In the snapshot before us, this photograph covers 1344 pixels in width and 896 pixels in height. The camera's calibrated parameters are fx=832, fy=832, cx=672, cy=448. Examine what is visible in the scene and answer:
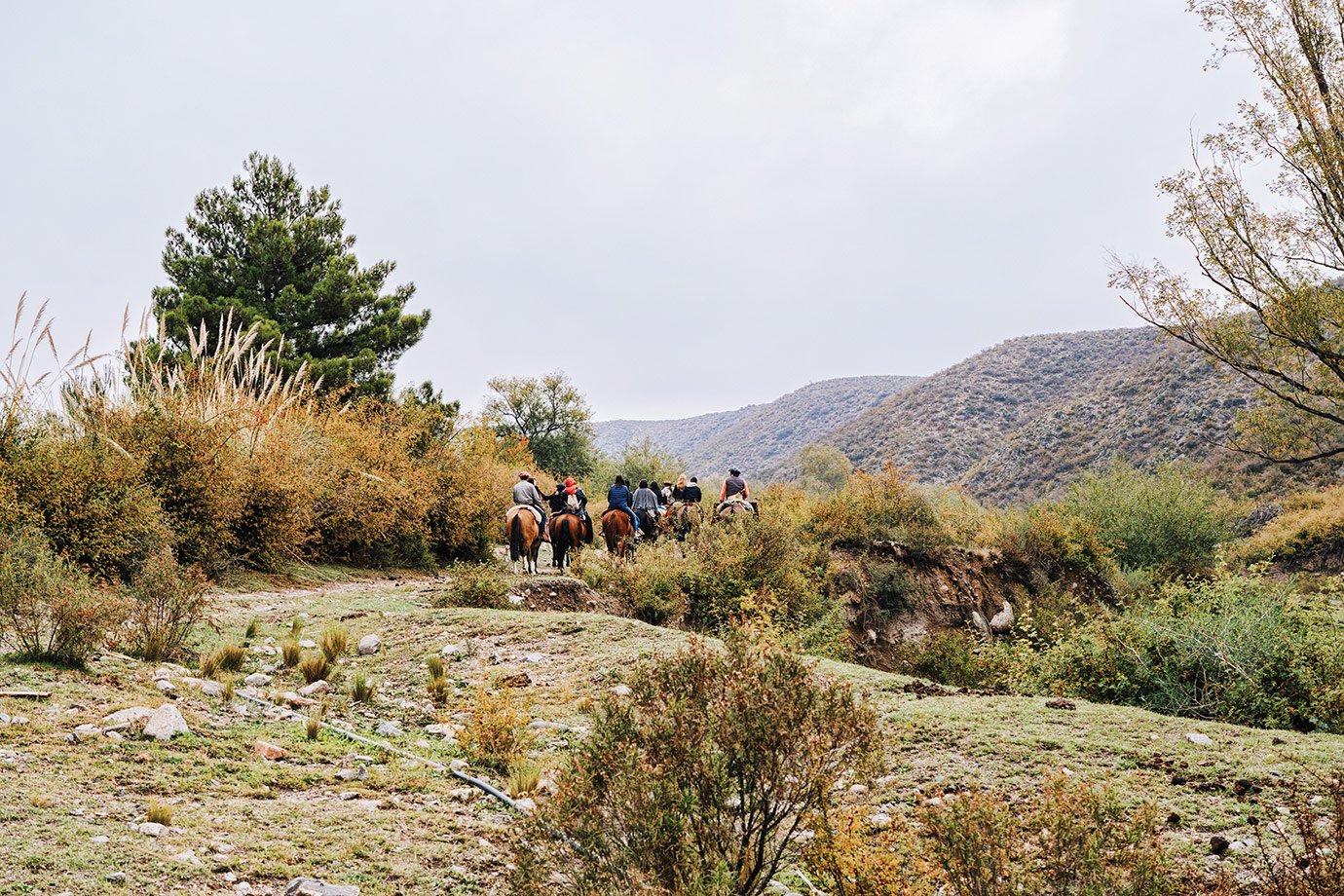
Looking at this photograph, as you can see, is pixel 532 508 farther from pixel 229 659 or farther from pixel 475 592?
pixel 229 659

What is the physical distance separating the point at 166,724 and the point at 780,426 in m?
108

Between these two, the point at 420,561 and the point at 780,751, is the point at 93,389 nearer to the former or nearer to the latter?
the point at 420,561

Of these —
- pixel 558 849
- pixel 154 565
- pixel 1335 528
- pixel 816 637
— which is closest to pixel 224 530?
pixel 154 565

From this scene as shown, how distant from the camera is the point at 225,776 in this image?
14.7 feet

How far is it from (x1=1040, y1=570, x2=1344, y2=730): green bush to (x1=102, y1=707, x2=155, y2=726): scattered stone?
739 cm

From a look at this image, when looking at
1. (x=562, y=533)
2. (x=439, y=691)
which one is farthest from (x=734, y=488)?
(x=439, y=691)

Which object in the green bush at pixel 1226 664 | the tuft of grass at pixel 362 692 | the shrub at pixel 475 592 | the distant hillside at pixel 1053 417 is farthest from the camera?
the distant hillside at pixel 1053 417

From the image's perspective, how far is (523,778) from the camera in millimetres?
4590

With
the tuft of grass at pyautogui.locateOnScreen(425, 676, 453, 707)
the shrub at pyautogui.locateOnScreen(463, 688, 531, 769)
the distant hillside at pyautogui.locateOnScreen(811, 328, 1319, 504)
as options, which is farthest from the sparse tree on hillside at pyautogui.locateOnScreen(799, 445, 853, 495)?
the shrub at pyautogui.locateOnScreen(463, 688, 531, 769)

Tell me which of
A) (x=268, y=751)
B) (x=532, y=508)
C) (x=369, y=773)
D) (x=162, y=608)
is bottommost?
(x=369, y=773)

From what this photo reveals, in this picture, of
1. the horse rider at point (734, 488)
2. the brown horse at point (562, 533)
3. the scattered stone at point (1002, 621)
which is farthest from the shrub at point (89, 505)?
the scattered stone at point (1002, 621)

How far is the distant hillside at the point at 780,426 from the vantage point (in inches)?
4067

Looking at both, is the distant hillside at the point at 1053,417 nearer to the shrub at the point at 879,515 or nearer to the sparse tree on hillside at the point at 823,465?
the sparse tree on hillside at the point at 823,465

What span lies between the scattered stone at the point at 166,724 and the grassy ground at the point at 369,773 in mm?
81
